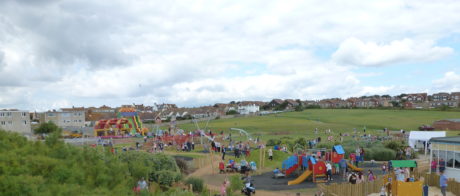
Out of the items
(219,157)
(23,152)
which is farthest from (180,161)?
Answer: (23,152)

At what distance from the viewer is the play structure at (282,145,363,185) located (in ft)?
75.2

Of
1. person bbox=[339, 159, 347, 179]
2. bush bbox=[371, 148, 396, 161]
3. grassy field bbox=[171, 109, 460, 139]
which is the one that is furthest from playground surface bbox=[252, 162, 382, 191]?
grassy field bbox=[171, 109, 460, 139]

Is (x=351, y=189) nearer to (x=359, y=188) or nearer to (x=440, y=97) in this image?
(x=359, y=188)

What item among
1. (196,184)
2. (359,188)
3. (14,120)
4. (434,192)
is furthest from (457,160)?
(14,120)

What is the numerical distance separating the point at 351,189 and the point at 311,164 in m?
5.75

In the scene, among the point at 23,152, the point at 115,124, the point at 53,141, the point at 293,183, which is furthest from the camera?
the point at 115,124

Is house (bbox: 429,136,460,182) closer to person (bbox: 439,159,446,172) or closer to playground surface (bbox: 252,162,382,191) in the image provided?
person (bbox: 439,159,446,172)

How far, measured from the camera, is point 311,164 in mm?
23188

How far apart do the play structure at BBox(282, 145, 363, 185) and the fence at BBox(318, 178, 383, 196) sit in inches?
177

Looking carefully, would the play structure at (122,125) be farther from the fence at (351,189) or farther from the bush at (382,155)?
the fence at (351,189)

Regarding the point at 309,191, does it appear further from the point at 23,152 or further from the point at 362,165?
the point at 23,152

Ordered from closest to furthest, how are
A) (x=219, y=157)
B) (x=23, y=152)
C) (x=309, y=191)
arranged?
(x=23, y=152) → (x=309, y=191) → (x=219, y=157)

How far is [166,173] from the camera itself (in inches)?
816

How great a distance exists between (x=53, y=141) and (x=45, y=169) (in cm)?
436
